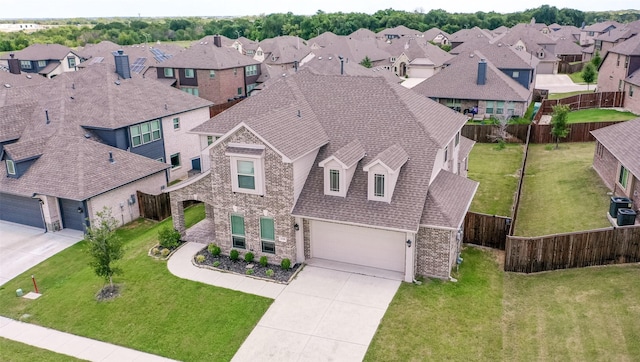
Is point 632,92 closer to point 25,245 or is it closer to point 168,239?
point 168,239

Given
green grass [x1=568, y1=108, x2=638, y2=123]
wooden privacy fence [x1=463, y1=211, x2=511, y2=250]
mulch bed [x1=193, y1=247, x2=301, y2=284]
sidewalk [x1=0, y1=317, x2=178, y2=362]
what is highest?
green grass [x1=568, y1=108, x2=638, y2=123]

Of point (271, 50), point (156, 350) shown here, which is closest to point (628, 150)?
point (156, 350)

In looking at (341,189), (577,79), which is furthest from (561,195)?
(577,79)

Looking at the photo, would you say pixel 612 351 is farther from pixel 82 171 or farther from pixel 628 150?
pixel 82 171

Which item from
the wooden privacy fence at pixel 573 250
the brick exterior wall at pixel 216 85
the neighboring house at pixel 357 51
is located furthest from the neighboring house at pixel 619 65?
the brick exterior wall at pixel 216 85

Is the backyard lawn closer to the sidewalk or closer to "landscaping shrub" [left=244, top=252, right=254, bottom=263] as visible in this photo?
"landscaping shrub" [left=244, top=252, right=254, bottom=263]

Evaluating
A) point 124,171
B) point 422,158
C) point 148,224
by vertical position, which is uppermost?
point 422,158

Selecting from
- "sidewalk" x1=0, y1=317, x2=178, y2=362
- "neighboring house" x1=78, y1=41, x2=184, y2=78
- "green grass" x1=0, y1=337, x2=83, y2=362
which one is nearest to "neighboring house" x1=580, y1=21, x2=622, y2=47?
"neighboring house" x1=78, y1=41, x2=184, y2=78
